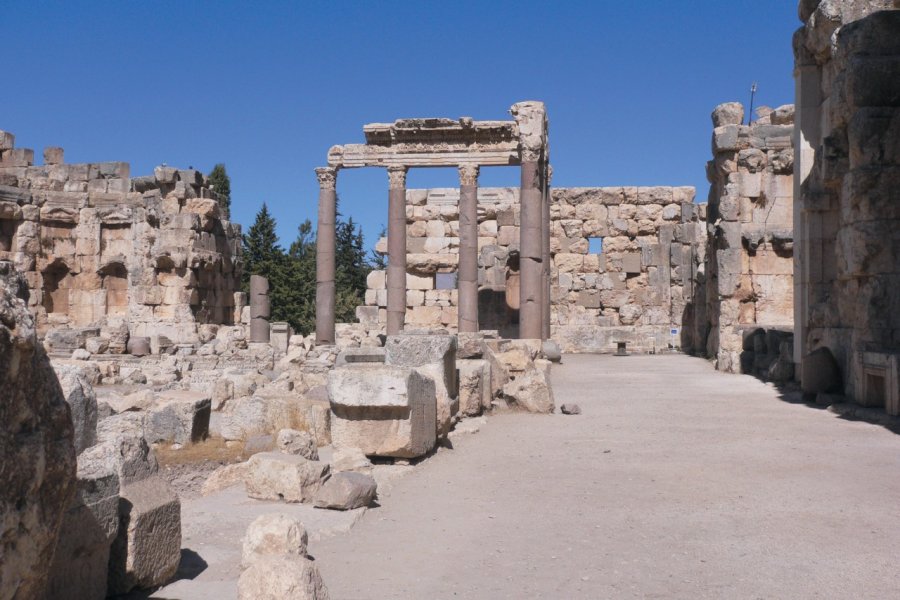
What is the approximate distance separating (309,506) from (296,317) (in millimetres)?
34763

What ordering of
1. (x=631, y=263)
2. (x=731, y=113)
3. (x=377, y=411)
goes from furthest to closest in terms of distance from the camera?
1. (x=631, y=263)
2. (x=731, y=113)
3. (x=377, y=411)

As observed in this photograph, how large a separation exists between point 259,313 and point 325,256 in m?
Result: 3.33

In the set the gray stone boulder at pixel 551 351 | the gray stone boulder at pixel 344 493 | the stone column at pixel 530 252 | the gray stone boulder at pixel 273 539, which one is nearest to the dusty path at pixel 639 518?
the gray stone boulder at pixel 344 493

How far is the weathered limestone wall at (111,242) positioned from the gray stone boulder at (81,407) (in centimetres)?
1950

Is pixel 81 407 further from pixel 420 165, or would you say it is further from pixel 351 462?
pixel 420 165

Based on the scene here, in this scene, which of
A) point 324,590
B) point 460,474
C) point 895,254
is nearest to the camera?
point 324,590

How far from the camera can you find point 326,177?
2181 cm

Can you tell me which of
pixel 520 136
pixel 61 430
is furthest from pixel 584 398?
pixel 61 430

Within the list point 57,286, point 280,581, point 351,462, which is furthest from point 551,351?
point 280,581

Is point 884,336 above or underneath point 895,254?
underneath

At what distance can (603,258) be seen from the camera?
25.2 meters

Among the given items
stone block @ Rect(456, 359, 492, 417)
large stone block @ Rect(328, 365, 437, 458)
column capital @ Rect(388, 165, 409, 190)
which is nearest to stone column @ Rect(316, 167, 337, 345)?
column capital @ Rect(388, 165, 409, 190)

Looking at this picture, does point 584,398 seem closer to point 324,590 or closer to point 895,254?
point 895,254

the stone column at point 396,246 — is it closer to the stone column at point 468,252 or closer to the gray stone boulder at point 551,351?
the stone column at point 468,252
